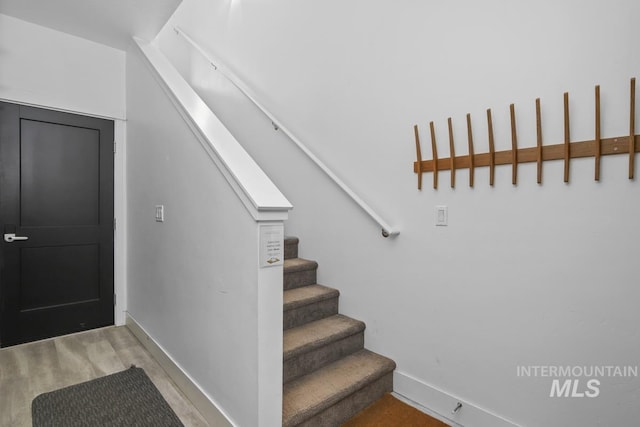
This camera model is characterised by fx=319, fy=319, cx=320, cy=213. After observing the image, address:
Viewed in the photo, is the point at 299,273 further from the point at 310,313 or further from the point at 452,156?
the point at 452,156

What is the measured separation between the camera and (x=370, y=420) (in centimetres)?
175

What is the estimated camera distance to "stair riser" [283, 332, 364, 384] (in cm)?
175

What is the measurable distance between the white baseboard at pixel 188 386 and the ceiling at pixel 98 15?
8.27ft

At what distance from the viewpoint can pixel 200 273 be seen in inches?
69.2

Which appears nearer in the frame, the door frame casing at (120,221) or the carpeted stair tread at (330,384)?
the carpeted stair tread at (330,384)

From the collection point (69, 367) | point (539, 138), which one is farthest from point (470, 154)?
point (69, 367)

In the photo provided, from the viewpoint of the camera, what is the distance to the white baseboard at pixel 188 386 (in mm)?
1628

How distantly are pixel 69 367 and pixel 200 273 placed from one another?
1.40 metres

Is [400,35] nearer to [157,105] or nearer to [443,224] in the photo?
[443,224]

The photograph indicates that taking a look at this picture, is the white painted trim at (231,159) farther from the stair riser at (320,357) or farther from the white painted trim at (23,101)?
the white painted trim at (23,101)

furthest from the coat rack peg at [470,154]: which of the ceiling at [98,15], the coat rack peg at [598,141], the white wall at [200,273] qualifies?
the ceiling at [98,15]

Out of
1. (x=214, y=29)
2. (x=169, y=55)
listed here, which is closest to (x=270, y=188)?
(x=214, y=29)

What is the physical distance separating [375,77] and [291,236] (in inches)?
56.1

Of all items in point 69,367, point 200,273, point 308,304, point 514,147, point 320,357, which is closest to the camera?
point 514,147
